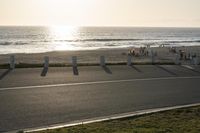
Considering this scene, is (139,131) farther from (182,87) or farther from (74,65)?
(74,65)

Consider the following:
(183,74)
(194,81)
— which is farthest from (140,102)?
(183,74)

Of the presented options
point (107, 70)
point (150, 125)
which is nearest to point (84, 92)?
point (150, 125)

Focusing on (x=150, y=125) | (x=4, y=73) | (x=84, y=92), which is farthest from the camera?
(x=4, y=73)

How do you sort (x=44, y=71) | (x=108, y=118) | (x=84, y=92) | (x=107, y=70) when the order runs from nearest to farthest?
(x=108, y=118)
(x=84, y=92)
(x=44, y=71)
(x=107, y=70)

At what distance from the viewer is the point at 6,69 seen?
1944cm

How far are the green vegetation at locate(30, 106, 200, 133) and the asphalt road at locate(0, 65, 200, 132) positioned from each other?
1064 millimetres

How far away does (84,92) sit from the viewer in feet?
46.0

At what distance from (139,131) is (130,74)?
1055 cm

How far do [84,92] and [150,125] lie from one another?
503 centimetres

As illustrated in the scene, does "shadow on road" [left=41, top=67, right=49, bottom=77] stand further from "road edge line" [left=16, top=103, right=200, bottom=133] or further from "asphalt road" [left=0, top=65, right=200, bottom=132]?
"road edge line" [left=16, top=103, right=200, bottom=133]

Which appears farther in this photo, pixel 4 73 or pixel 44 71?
pixel 44 71

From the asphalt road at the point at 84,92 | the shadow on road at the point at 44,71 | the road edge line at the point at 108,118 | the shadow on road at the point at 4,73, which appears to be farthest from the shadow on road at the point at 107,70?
the road edge line at the point at 108,118

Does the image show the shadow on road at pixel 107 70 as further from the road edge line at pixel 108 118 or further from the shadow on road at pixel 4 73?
the road edge line at pixel 108 118

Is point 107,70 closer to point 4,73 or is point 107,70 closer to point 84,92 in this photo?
point 4,73
